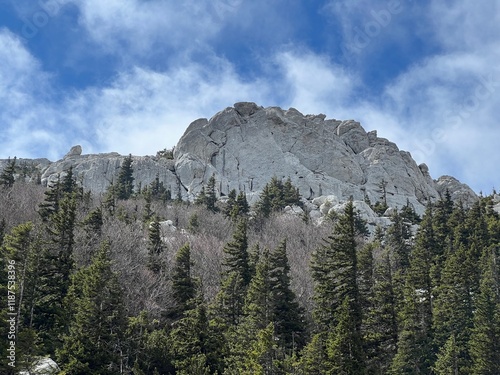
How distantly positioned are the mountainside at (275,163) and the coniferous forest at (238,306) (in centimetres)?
5231

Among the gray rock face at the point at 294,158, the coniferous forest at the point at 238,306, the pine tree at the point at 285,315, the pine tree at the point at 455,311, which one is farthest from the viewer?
the gray rock face at the point at 294,158

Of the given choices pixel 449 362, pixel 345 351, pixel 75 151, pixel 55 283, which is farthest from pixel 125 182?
pixel 345 351

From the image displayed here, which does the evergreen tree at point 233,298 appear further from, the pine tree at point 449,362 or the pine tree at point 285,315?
the pine tree at point 449,362

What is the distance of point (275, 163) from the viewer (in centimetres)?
11556

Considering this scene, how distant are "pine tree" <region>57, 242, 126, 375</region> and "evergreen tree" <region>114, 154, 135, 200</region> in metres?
60.8

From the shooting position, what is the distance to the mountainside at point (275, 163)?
111 meters

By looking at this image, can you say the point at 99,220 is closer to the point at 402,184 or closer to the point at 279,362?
the point at 279,362

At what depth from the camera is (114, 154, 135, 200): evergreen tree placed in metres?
88.6

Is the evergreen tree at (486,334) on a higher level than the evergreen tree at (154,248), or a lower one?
lower

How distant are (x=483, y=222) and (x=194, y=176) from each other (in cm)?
6694

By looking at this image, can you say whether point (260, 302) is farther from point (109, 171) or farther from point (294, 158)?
point (109, 171)

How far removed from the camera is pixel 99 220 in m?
47.6

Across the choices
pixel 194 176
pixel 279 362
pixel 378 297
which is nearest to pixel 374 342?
pixel 378 297

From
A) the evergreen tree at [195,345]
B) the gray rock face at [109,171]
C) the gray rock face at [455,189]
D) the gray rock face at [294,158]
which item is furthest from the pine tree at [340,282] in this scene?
the gray rock face at [455,189]
